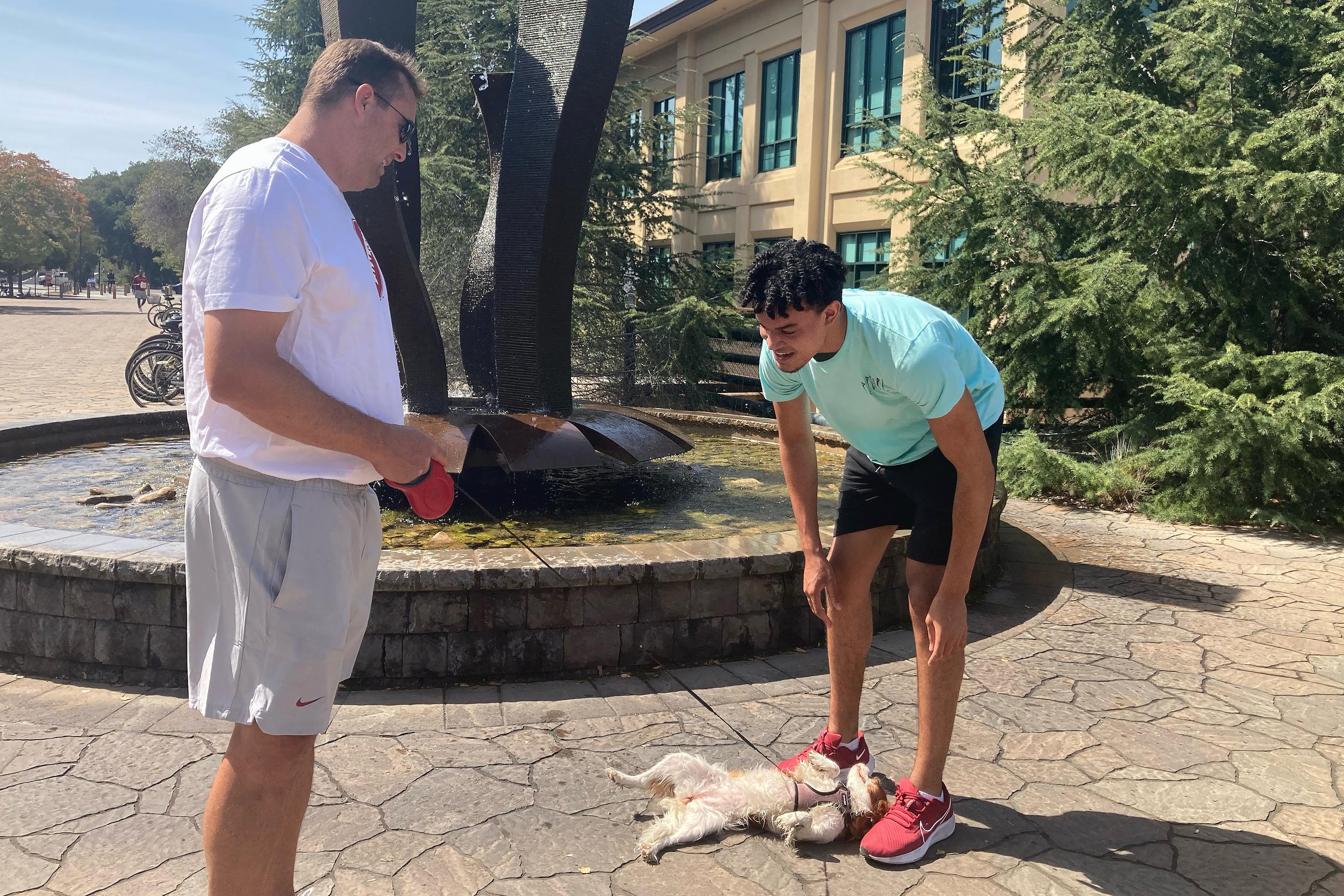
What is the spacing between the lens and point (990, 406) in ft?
8.80

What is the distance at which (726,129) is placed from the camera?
74.5 feet

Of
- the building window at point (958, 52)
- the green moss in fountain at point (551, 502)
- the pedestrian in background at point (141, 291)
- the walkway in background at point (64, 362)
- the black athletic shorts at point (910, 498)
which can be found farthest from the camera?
the pedestrian in background at point (141, 291)

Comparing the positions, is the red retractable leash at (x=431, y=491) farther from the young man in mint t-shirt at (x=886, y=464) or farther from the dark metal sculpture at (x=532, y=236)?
the dark metal sculpture at (x=532, y=236)

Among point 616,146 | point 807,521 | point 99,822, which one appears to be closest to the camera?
point 99,822

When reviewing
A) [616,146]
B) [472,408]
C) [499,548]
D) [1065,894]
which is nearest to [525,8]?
[472,408]

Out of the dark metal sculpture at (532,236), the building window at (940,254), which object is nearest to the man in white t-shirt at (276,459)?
the dark metal sculpture at (532,236)

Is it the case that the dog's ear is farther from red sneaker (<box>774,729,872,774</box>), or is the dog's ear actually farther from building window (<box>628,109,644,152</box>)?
building window (<box>628,109,644,152</box>)

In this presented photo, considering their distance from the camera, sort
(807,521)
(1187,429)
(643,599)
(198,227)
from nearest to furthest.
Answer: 1. (198,227)
2. (807,521)
3. (643,599)
4. (1187,429)

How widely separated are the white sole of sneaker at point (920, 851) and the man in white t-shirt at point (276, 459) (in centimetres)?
143

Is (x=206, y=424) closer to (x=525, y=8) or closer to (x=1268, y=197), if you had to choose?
(x=525, y=8)

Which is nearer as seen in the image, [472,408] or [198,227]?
[198,227]

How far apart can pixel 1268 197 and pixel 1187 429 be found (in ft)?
5.95

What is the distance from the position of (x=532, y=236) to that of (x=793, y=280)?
395 centimetres

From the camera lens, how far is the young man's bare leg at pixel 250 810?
180 cm
